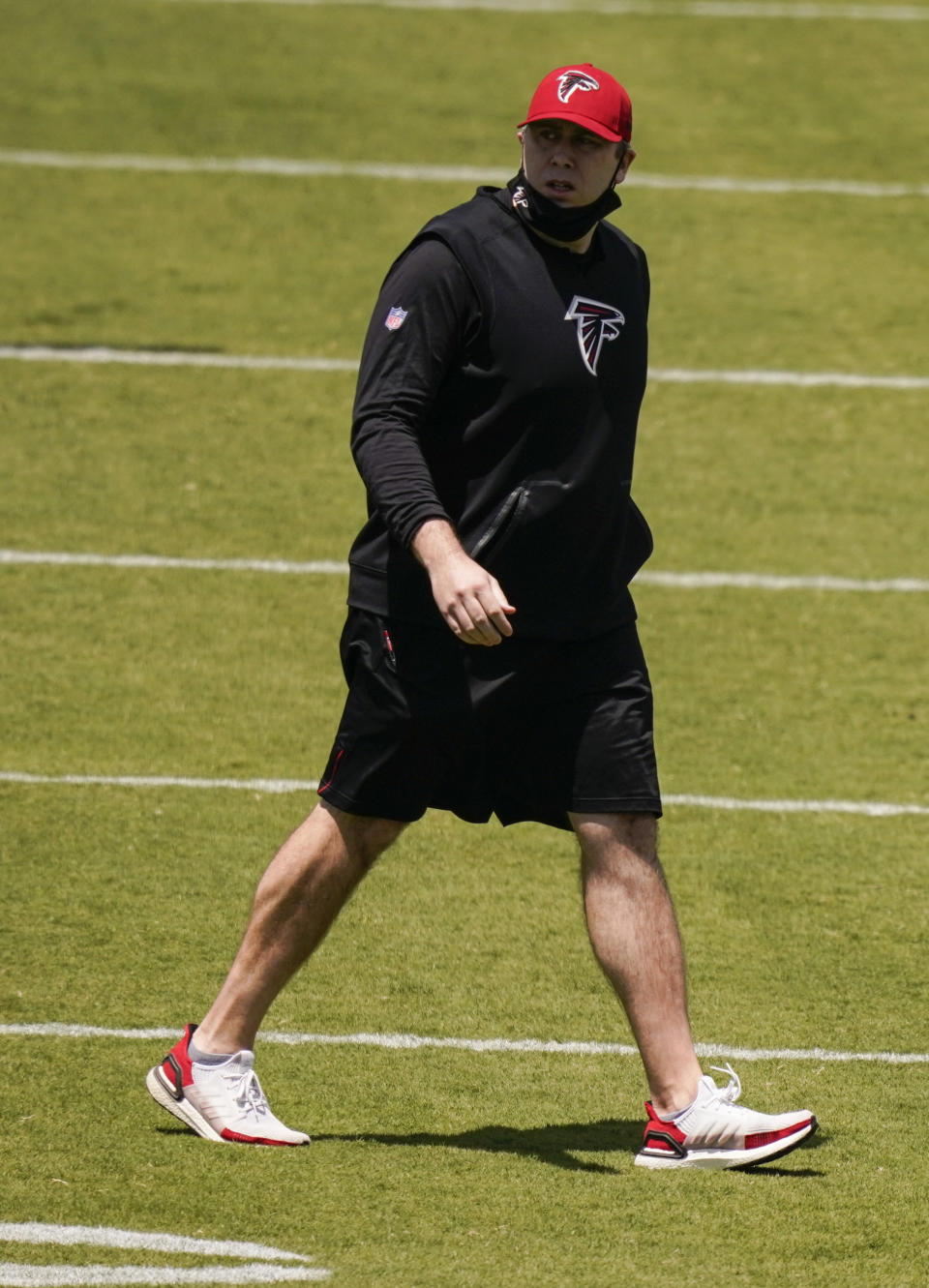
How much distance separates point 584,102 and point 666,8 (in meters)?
11.1

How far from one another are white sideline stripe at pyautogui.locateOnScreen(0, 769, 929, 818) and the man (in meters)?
2.10

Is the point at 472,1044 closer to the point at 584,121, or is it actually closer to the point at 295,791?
the point at 295,791

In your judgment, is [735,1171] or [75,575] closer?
[735,1171]

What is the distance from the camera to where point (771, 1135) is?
387cm

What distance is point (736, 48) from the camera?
1370cm

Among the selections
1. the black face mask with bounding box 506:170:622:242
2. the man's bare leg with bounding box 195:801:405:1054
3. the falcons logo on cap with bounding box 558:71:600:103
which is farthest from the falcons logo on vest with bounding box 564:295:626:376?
the man's bare leg with bounding box 195:801:405:1054

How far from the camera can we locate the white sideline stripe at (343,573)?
7.81m

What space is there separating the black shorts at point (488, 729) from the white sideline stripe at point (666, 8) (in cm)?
1111

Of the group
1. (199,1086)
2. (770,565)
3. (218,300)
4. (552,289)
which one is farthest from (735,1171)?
(218,300)

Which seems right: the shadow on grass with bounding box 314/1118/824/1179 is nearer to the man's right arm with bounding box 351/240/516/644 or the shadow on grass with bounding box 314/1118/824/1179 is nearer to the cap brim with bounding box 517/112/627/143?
the man's right arm with bounding box 351/240/516/644

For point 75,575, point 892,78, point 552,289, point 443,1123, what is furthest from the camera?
point 892,78

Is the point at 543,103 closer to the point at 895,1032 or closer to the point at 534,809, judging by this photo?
the point at 534,809

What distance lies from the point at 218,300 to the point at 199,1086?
22.8ft

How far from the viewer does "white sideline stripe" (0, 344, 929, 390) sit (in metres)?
9.65
